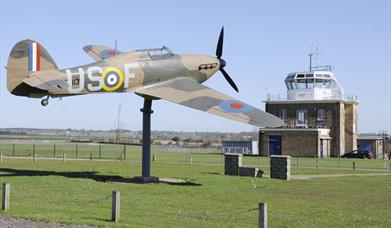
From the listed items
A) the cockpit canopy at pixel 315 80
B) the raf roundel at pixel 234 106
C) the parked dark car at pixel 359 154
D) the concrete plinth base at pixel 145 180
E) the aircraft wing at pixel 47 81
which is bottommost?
the concrete plinth base at pixel 145 180

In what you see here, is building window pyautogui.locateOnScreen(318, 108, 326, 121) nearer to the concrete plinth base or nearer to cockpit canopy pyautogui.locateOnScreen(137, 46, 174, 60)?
cockpit canopy pyautogui.locateOnScreen(137, 46, 174, 60)

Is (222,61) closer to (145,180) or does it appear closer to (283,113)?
(145,180)

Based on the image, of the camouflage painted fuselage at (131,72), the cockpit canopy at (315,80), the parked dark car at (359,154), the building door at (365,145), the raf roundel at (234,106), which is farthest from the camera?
the building door at (365,145)

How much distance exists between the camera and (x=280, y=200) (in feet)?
66.9

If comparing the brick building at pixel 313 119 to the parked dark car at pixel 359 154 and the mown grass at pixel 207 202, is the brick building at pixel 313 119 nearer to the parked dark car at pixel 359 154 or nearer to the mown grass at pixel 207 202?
the parked dark car at pixel 359 154

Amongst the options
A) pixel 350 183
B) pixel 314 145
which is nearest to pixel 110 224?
pixel 350 183

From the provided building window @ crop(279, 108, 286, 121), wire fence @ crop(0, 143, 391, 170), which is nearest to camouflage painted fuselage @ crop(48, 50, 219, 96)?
wire fence @ crop(0, 143, 391, 170)

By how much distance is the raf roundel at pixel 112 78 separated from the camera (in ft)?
81.6

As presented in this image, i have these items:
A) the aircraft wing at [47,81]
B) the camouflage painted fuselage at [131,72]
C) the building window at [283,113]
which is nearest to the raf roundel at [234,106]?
the camouflage painted fuselage at [131,72]

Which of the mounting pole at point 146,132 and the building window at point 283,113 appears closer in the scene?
the mounting pole at point 146,132

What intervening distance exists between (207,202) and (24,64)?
10.3 m

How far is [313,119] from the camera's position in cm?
6888

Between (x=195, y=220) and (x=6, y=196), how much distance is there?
5.40 m

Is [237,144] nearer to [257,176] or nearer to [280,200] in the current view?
[257,176]
